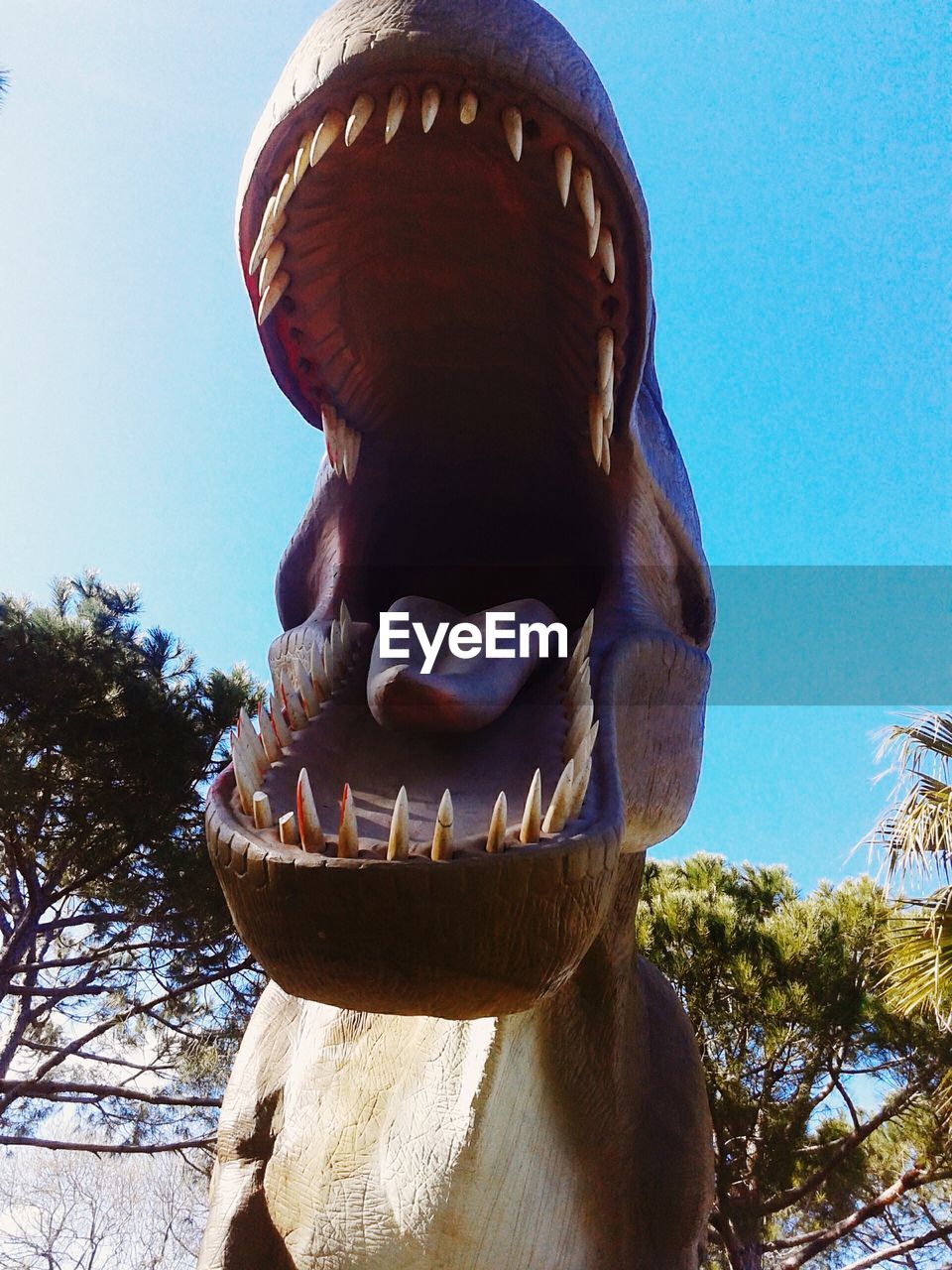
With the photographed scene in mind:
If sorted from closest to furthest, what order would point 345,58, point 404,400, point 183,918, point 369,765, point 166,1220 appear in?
point 345,58
point 369,765
point 404,400
point 183,918
point 166,1220

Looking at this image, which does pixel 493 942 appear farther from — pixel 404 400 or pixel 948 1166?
pixel 948 1166

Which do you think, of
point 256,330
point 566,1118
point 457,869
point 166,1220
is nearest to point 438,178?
point 256,330

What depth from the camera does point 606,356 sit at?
153cm

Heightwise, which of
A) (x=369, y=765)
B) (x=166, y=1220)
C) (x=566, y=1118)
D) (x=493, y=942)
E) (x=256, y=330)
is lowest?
(x=166, y=1220)

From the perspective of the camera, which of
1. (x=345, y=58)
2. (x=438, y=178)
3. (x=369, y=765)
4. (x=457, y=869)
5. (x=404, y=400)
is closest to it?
(x=457, y=869)

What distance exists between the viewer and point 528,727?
1.39 m

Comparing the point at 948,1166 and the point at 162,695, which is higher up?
the point at 162,695

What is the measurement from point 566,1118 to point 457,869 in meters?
1.05

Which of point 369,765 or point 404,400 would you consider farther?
point 404,400

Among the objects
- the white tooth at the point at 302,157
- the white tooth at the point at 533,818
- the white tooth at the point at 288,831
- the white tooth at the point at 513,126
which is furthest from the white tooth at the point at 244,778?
the white tooth at the point at 513,126

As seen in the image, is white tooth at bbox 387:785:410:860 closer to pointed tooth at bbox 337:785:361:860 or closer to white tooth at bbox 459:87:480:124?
pointed tooth at bbox 337:785:361:860

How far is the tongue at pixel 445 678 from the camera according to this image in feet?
4.28

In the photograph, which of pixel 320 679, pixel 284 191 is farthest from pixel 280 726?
pixel 284 191

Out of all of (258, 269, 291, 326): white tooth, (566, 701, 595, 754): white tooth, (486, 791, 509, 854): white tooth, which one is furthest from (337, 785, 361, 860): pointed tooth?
(258, 269, 291, 326): white tooth
